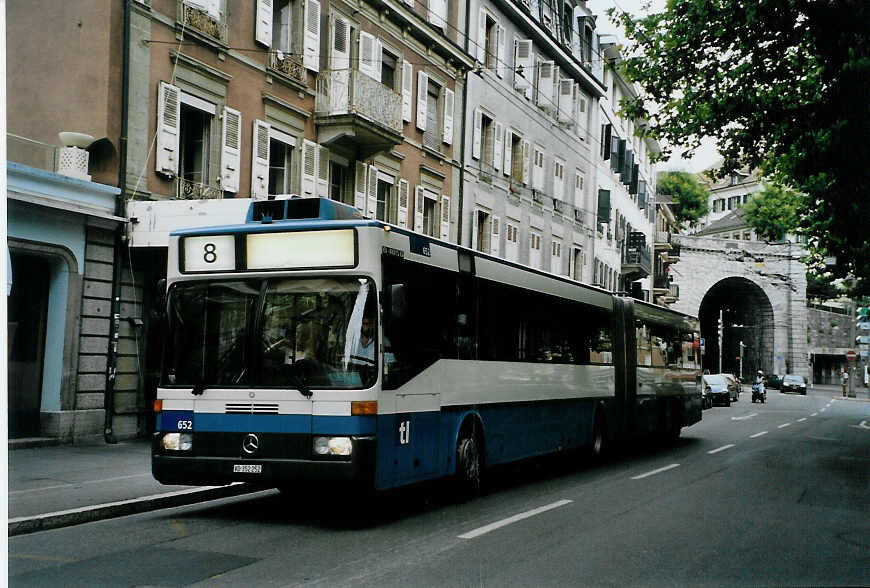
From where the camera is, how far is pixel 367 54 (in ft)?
81.9

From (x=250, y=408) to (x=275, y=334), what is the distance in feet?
2.36

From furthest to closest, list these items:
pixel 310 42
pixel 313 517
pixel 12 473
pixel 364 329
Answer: pixel 310 42 → pixel 12 473 → pixel 313 517 → pixel 364 329

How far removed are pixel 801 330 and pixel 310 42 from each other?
80.8 metres

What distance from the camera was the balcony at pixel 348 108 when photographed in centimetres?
2312

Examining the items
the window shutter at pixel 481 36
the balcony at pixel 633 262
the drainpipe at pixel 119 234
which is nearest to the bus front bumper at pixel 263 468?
the drainpipe at pixel 119 234

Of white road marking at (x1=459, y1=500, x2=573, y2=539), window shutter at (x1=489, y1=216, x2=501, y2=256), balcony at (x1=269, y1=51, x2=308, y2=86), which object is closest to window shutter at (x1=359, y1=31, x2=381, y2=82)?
balcony at (x1=269, y1=51, x2=308, y2=86)

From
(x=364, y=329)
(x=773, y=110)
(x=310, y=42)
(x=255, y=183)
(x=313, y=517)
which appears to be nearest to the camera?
(x=364, y=329)

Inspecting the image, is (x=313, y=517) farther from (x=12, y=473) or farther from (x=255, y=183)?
(x=255, y=183)

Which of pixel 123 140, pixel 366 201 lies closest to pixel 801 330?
pixel 366 201

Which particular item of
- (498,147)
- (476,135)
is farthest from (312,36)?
(498,147)

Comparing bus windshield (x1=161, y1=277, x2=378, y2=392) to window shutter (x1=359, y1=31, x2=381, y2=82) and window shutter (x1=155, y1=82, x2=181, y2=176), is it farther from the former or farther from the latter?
window shutter (x1=359, y1=31, x2=381, y2=82)

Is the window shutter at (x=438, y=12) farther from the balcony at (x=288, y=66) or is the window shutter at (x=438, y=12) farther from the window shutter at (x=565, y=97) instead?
the window shutter at (x=565, y=97)

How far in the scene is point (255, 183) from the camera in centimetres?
2098

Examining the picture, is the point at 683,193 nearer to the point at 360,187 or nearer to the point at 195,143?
the point at 360,187
